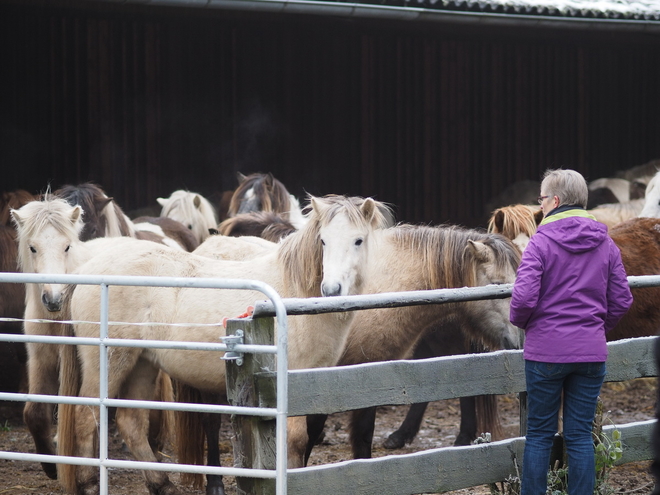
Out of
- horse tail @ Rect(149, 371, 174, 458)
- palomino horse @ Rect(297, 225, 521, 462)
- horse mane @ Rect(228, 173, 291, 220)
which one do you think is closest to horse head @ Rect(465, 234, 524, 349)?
palomino horse @ Rect(297, 225, 521, 462)

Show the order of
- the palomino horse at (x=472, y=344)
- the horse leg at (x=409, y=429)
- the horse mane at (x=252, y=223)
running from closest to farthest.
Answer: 1. the palomino horse at (x=472, y=344)
2. the horse leg at (x=409, y=429)
3. the horse mane at (x=252, y=223)

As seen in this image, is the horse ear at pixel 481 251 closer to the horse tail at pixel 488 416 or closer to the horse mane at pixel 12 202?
the horse tail at pixel 488 416

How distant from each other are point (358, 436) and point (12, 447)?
10.2 feet

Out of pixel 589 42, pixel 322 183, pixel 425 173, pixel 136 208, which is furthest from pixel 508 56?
pixel 136 208

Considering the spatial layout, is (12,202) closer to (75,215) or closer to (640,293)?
(75,215)

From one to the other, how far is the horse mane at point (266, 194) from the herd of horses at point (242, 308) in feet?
6.58

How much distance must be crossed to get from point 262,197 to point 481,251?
3.74 metres

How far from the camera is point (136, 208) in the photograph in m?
10.2

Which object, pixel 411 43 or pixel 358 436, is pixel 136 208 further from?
pixel 358 436

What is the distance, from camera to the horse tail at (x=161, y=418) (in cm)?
575

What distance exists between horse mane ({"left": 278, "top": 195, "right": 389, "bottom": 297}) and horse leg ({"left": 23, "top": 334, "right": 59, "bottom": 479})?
1.99 meters

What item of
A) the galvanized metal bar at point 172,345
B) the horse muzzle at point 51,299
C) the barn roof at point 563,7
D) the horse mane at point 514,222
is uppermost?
the barn roof at point 563,7

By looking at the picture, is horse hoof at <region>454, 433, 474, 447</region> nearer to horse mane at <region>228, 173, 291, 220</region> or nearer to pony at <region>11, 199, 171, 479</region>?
pony at <region>11, 199, 171, 479</region>

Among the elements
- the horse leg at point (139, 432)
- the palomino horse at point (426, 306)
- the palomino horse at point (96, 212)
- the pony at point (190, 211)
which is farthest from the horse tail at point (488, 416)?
the pony at point (190, 211)
